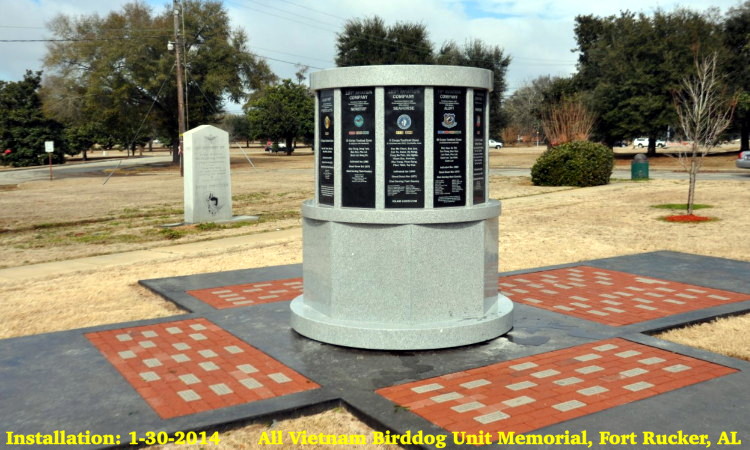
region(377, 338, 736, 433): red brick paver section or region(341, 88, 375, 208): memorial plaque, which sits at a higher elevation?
region(341, 88, 375, 208): memorial plaque

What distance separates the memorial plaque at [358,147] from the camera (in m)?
6.32

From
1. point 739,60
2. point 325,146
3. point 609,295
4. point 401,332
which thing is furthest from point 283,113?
point 401,332

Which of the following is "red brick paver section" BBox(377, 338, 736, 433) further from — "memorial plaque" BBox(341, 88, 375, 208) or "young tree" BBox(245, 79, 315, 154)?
"young tree" BBox(245, 79, 315, 154)

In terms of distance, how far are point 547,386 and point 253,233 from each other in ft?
35.7

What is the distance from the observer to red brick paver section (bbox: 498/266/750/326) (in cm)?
740

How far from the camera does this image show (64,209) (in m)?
22.0

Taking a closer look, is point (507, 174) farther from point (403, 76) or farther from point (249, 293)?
point (403, 76)

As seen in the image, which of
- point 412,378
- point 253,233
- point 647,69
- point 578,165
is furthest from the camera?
point 647,69

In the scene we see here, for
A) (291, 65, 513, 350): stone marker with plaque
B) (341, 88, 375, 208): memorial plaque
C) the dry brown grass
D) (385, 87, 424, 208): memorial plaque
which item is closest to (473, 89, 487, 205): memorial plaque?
(291, 65, 513, 350): stone marker with plaque

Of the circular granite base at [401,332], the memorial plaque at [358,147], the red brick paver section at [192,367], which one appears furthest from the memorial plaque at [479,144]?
the red brick paver section at [192,367]

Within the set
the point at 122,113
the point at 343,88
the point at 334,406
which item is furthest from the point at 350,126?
the point at 122,113

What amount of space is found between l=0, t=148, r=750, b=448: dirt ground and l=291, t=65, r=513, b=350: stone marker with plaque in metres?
1.68

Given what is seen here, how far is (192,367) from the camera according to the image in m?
5.72

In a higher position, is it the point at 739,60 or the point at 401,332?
the point at 739,60
